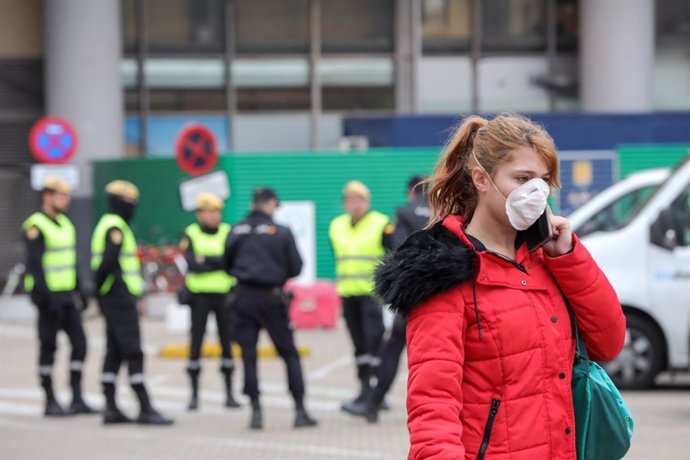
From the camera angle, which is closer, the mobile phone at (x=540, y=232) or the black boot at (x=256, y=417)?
the mobile phone at (x=540, y=232)

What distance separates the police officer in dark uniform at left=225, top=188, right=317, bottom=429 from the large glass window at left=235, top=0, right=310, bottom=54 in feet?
59.7

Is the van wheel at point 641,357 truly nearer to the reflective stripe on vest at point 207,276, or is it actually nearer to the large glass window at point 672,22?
the reflective stripe on vest at point 207,276

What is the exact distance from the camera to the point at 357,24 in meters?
28.9

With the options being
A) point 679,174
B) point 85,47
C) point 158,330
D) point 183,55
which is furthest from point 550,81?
point 679,174

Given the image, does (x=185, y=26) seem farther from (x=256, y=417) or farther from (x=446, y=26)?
(x=256, y=417)

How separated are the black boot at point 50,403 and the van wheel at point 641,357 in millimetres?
4811

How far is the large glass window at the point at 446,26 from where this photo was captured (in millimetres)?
28875

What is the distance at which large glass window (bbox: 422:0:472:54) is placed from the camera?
2888 cm

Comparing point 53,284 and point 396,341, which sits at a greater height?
point 53,284

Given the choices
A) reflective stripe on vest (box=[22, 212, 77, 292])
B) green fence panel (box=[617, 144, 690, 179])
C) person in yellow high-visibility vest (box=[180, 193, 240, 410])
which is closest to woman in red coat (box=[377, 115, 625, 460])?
person in yellow high-visibility vest (box=[180, 193, 240, 410])

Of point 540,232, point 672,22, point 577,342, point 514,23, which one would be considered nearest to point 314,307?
point 514,23

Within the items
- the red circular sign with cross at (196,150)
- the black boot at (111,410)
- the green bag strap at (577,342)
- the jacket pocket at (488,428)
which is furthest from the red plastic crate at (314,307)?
the jacket pocket at (488,428)

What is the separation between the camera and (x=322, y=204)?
2236 centimetres

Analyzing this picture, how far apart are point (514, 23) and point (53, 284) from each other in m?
18.6
